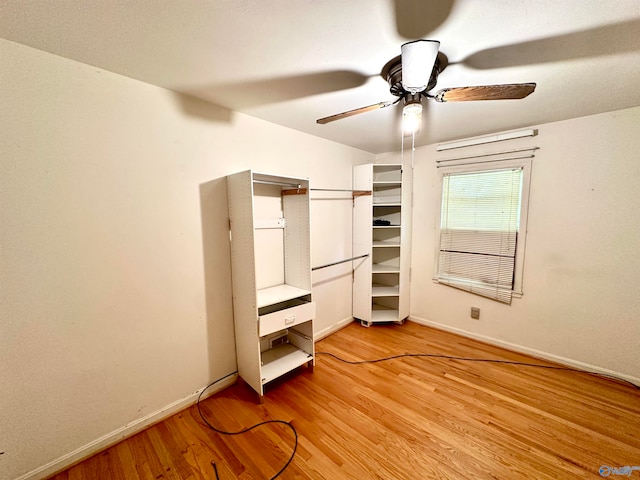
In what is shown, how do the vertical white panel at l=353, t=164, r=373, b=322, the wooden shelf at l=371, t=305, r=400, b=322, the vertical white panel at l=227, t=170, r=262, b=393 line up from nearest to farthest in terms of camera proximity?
the vertical white panel at l=227, t=170, r=262, b=393
the vertical white panel at l=353, t=164, r=373, b=322
the wooden shelf at l=371, t=305, r=400, b=322

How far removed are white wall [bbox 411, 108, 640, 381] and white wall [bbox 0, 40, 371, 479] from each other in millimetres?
2940

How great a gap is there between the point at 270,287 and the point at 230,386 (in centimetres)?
91

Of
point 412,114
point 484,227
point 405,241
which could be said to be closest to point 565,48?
point 412,114

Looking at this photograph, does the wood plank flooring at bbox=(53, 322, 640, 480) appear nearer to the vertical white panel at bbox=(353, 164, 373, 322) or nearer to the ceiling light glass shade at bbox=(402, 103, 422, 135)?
the vertical white panel at bbox=(353, 164, 373, 322)

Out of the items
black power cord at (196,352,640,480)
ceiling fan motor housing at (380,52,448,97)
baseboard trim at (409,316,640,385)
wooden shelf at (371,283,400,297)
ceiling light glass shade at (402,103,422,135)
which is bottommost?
black power cord at (196,352,640,480)

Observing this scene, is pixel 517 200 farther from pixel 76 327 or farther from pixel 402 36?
pixel 76 327

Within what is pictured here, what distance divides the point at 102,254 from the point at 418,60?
6.76 feet

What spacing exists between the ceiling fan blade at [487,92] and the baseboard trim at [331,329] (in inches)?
97.6

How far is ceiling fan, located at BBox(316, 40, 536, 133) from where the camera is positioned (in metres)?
1.07

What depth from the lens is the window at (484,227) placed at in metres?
2.49

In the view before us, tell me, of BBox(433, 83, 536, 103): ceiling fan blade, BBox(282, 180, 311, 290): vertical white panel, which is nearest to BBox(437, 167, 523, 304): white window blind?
BBox(433, 83, 536, 103): ceiling fan blade

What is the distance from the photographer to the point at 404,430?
5.33 ft

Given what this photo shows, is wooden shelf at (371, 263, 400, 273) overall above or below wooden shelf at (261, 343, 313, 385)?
above

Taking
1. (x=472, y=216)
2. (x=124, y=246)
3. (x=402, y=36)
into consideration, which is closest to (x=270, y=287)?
(x=124, y=246)
